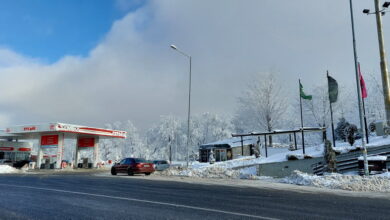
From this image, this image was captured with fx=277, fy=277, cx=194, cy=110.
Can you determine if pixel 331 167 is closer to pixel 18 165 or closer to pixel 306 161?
pixel 306 161

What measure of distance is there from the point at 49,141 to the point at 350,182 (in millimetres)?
35453

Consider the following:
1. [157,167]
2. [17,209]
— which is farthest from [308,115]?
[17,209]

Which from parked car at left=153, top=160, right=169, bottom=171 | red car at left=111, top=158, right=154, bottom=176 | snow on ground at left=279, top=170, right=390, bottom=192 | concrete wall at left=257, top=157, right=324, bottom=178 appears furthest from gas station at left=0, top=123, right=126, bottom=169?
snow on ground at left=279, top=170, right=390, bottom=192

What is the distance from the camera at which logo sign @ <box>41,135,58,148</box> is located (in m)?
35.8

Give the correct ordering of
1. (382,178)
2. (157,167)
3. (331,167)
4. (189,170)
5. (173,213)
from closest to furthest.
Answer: (173,213)
(382,178)
(331,167)
(189,170)
(157,167)

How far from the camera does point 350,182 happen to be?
41.5 ft

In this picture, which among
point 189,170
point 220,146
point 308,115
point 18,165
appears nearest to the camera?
point 189,170

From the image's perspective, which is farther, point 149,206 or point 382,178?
point 382,178

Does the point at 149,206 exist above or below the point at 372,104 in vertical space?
below

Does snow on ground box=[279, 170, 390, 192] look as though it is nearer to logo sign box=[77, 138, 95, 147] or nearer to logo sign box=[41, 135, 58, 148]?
logo sign box=[41, 135, 58, 148]

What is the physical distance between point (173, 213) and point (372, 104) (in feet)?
168

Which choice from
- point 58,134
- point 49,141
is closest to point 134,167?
point 58,134

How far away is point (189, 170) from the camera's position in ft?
73.6

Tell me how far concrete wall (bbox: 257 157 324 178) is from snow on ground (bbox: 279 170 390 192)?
5.77 m
